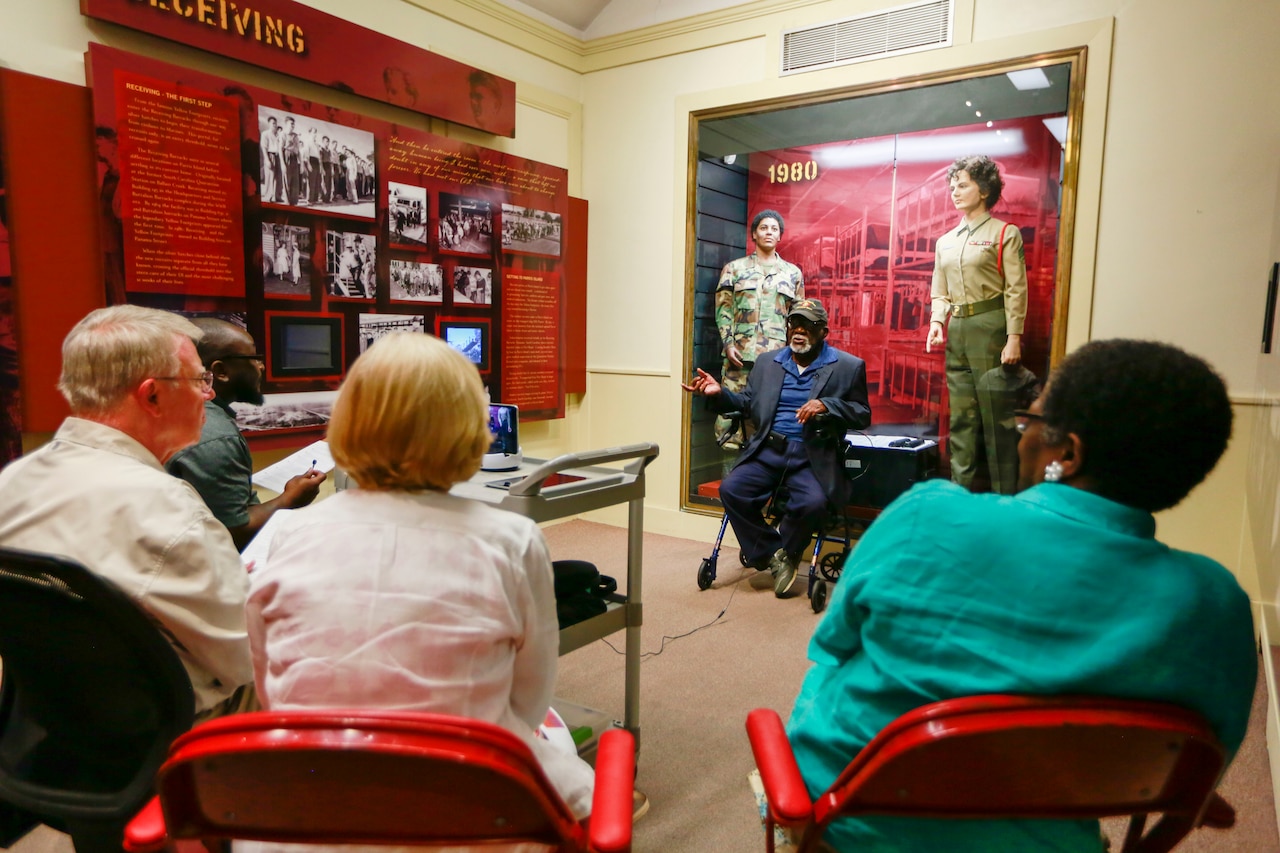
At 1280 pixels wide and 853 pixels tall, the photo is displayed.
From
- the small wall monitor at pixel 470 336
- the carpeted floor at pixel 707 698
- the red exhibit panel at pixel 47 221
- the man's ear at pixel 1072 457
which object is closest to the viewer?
the man's ear at pixel 1072 457

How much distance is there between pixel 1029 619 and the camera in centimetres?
92

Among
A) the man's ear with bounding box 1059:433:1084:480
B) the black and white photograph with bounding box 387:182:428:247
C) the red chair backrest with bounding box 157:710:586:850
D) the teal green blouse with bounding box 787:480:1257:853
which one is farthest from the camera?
the black and white photograph with bounding box 387:182:428:247

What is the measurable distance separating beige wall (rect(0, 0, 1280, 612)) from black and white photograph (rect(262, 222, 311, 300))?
718 mm

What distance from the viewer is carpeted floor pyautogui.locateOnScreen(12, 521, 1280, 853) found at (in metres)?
2.11

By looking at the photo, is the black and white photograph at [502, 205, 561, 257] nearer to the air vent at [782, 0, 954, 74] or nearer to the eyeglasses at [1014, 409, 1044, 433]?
the air vent at [782, 0, 954, 74]

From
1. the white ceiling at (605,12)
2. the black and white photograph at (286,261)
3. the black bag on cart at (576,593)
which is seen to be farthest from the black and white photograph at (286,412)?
the white ceiling at (605,12)

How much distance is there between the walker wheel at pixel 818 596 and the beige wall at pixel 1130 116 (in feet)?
4.11

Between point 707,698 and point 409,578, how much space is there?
84.4 inches

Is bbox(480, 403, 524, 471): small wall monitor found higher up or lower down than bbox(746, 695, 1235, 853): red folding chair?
higher up

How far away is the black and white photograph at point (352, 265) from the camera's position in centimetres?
381

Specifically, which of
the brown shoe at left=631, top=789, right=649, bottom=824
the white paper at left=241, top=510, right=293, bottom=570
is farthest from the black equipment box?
the white paper at left=241, top=510, right=293, bottom=570

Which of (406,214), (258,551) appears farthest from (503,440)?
(406,214)

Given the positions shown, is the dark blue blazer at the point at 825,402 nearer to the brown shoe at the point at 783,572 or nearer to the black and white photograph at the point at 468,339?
the brown shoe at the point at 783,572

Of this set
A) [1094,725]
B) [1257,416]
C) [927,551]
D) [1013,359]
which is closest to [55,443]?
[927,551]
